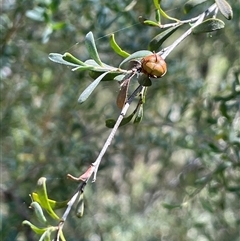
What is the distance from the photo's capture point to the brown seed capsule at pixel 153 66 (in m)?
0.57

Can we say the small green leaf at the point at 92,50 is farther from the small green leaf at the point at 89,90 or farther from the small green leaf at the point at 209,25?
the small green leaf at the point at 209,25

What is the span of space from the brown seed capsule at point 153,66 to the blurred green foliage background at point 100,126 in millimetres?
498

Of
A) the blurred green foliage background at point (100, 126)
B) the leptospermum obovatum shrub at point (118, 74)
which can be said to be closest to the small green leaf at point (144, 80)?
the leptospermum obovatum shrub at point (118, 74)

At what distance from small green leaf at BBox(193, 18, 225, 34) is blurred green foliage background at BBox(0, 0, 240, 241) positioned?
0.39 metres

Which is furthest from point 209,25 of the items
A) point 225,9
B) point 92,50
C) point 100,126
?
point 100,126

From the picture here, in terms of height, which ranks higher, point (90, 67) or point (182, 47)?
point (90, 67)

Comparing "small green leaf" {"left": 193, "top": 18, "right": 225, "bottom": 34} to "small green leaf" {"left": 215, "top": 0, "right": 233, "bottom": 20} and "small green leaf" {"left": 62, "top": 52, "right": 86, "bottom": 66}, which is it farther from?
"small green leaf" {"left": 62, "top": 52, "right": 86, "bottom": 66}

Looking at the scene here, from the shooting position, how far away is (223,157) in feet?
3.50

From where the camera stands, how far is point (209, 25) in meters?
0.67

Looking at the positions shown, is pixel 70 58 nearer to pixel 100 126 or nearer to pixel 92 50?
pixel 92 50

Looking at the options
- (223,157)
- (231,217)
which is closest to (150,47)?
(223,157)

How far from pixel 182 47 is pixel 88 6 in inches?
31.5

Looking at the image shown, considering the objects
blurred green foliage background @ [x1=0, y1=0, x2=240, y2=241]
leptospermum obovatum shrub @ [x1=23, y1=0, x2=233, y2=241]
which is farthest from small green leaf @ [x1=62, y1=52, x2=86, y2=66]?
blurred green foliage background @ [x1=0, y1=0, x2=240, y2=241]

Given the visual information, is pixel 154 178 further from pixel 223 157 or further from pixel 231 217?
pixel 223 157
